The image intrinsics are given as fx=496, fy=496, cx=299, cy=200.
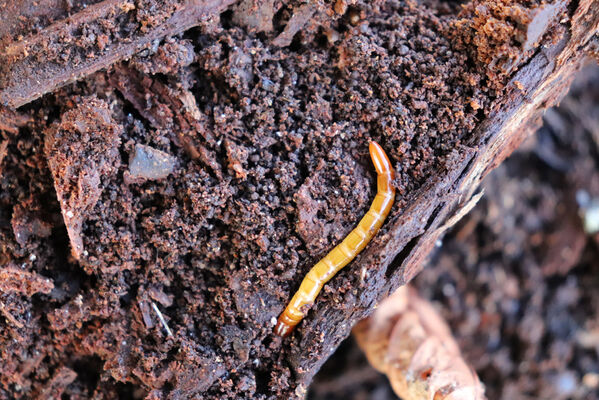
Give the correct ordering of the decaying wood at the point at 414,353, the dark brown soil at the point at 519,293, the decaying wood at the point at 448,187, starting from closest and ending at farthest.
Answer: the decaying wood at the point at 448,187 < the decaying wood at the point at 414,353 < the dark brown soil at the point at 519,293

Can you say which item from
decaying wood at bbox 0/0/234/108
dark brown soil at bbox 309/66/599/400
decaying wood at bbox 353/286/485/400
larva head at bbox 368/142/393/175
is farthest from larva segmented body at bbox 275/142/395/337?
dark brown soil at bbox 309/66/599/400

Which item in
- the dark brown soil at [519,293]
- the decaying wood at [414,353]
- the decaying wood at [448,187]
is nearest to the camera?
the decaying wood at [448,187]

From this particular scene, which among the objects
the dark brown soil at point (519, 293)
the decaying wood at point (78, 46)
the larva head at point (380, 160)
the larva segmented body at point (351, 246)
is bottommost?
the dark brown soil at point (519, 293)

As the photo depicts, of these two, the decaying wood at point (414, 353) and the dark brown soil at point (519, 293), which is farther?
the dark brown soil at point (519, 293)

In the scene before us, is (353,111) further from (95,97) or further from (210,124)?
(95,97)

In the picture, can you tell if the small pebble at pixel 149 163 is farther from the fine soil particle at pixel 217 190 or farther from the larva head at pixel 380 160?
the larva head at pixel 380 160

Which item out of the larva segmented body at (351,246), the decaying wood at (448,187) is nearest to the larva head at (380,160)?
the larva segmented body at (351,246)

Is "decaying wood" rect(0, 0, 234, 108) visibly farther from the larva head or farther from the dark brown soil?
the dark brown soil
